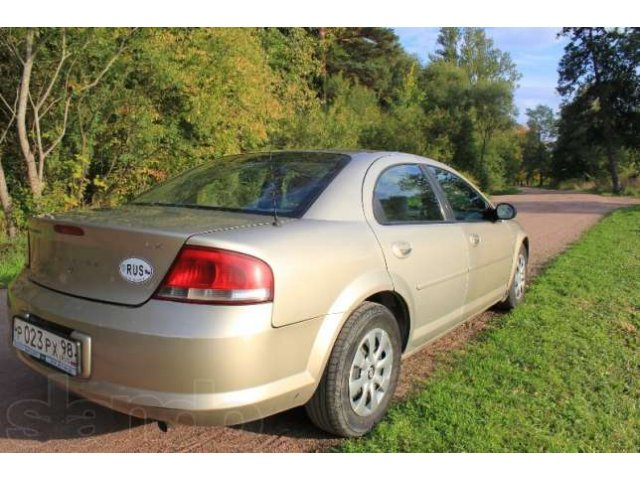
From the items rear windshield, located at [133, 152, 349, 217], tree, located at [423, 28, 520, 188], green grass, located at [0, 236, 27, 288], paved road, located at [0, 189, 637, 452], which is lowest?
paved road, located at [0, 189, 637, 452]

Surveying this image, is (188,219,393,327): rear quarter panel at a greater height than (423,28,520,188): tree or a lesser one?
lesser

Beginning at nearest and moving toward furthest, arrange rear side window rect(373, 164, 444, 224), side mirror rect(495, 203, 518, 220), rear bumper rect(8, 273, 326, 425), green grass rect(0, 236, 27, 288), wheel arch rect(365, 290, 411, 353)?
1. rear bumper rect(8, 273, 326, 425)
2. wheel arch rect(365, 290, 411, 353)
3. rear side window rect(373, 164, 444, 224)
4. side mirror rect(495, 203, 518, 220)
5. green grass rect(0, 236, 27, 288)

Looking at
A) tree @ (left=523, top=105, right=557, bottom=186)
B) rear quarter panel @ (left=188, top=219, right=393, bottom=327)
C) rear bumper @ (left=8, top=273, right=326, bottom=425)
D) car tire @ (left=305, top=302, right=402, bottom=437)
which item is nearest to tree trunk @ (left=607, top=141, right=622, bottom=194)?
tree @ (left=523, top=105, right=557, bottom=186)

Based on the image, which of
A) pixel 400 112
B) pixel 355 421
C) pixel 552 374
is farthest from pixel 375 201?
pixel 400 112

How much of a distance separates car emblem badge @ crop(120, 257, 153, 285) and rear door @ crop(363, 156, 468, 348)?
1.25 meters

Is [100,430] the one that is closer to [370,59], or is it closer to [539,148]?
[370,59]

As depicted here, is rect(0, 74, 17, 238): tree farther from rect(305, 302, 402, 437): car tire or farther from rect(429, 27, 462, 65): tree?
rect(429, 27, 462, 65): tree

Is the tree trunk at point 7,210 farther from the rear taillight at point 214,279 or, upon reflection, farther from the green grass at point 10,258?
the rear taillight at point 214,279

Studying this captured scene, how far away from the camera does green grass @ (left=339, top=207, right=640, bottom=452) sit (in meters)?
2.74

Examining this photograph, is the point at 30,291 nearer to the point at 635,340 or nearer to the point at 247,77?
the point at 635,340

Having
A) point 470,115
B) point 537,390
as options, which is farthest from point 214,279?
point 470,115

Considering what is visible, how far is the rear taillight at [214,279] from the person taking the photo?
2.21 m

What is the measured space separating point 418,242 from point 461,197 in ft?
3.60

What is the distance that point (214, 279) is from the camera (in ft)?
7.27
